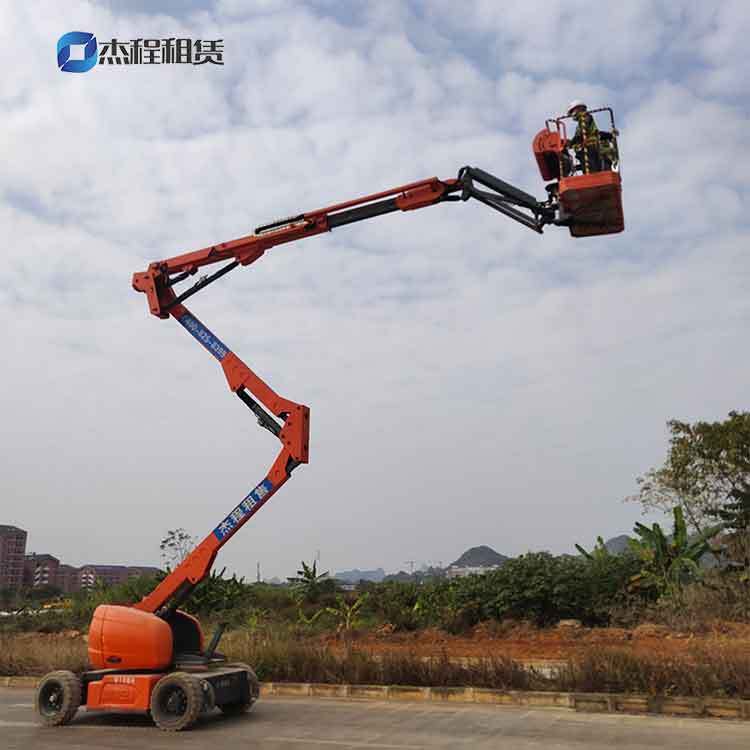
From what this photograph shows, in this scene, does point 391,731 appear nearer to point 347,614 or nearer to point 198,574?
point 198,574

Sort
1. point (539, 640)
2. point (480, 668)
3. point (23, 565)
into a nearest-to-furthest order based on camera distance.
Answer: point (480, 668)
point (539, 640)
point (23, 565)

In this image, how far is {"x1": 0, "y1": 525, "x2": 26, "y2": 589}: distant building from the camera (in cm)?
11400

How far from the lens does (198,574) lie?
10688 mm

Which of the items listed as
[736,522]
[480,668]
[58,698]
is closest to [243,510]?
[58,698]

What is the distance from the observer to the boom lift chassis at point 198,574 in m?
9.87

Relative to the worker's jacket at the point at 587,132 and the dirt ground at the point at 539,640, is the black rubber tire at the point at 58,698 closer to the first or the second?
the dirt ground at the point at 539,640

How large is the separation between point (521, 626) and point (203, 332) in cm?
1067

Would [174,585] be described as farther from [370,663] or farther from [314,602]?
[314,602]

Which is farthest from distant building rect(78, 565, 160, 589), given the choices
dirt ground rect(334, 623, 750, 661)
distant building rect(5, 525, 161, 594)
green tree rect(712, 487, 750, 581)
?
green tree rect(712, 487, 750, 581)

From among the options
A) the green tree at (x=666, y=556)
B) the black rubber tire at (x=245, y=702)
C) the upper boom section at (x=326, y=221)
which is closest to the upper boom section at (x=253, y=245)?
the upper boom section at (x=326, y=221)

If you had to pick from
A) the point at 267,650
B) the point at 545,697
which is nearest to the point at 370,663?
the point at 267,650

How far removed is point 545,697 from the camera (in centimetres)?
1097

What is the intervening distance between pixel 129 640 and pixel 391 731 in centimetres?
357

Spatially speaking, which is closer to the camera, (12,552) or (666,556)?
(666,556)
